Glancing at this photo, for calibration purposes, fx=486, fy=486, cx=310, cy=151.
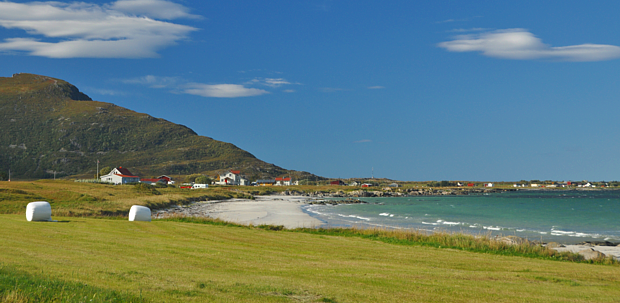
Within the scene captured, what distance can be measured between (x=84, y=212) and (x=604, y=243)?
45.4 meters

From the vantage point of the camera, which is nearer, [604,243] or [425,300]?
[425,300]

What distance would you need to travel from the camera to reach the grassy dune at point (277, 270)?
12.8 meters

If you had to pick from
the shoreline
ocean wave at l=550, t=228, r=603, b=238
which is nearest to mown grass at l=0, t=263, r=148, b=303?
the shoreline

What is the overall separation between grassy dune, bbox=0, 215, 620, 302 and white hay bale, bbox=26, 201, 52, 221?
4906 mm

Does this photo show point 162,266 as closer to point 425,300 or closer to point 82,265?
point 82,265

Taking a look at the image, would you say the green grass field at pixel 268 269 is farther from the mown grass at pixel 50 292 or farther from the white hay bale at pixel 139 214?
the white hay bale at pixel 139 214

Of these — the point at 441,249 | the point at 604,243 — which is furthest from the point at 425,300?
the point at 604,243

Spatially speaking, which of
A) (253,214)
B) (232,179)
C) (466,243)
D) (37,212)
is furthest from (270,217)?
(232,179)

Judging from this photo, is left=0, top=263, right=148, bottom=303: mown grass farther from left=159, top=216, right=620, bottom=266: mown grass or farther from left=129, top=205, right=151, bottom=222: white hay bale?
left=129, top=205, right=151, bottom=222: white hay bale

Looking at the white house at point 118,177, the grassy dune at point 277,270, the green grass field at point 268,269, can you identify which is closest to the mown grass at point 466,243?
the green grass field at point 268,269

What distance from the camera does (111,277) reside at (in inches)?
538

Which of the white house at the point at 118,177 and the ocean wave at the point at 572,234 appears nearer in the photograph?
the ocean wave at the point at 572,234

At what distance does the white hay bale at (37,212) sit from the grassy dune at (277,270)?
4906mm

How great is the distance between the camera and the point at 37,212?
32.8m
